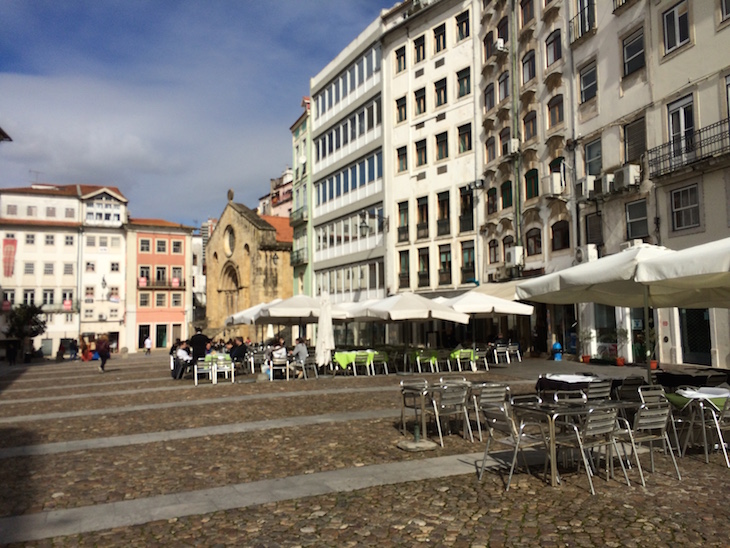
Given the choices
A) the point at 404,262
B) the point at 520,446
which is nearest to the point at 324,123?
the point at 404,262

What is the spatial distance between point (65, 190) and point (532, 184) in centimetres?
5476

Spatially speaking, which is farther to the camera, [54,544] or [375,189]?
[375,189]

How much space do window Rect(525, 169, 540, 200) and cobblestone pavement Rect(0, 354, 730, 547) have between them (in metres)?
20.2

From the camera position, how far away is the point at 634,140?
23531mm

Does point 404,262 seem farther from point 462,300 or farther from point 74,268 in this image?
point 74,268

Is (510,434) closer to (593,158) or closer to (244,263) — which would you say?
(593,158)

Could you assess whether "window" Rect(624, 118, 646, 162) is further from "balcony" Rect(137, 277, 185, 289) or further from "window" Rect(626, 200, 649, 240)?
"balcony" Rect(137, 277, 185, 289)

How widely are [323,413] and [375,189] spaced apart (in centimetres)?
2894

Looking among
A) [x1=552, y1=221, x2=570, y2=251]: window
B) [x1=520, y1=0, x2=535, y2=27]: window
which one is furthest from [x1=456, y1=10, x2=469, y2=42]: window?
[x1=552, y1=221, x2=570, y2=251]: window

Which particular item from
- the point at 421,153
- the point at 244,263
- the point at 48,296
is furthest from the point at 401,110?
the point at 48,296

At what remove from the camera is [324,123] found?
47.7 m

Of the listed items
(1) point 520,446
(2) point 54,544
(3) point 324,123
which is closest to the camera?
(2) point 54,544

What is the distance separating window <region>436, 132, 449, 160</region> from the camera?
3566 centimetres

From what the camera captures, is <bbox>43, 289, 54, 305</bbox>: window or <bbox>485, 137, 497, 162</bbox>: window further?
<bbox>43, 289, 54, 305</bbox>: window
